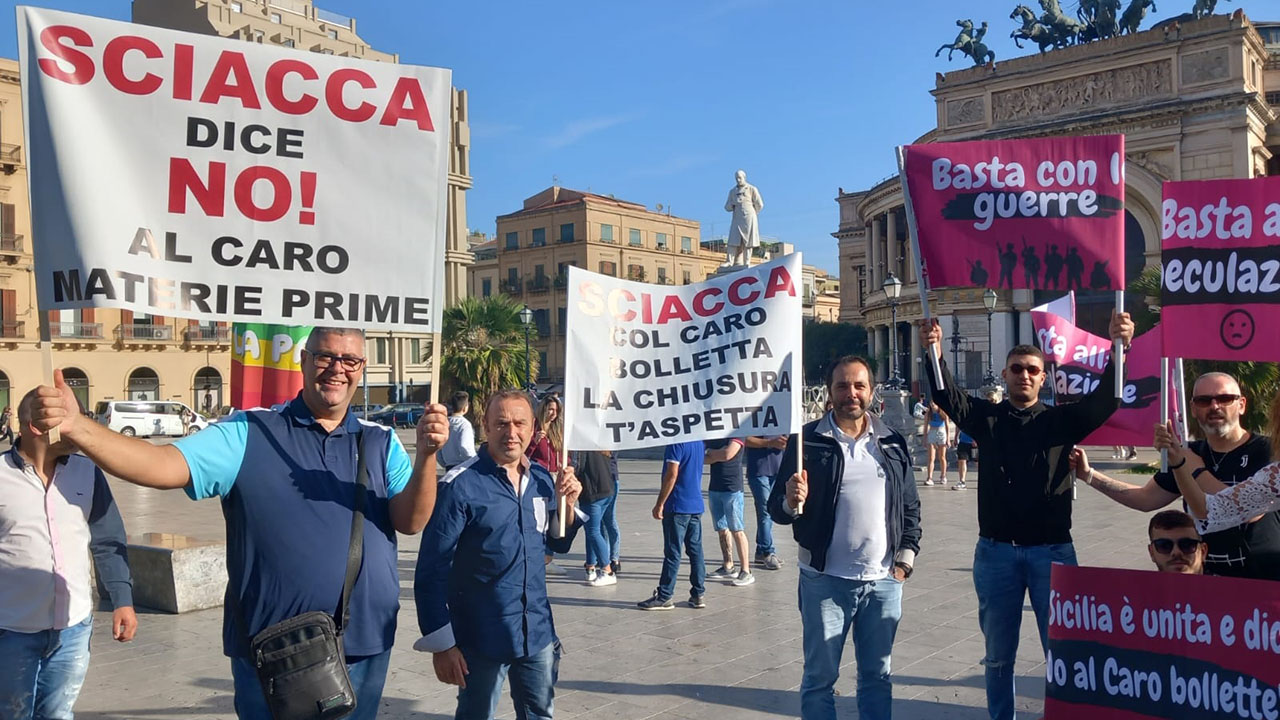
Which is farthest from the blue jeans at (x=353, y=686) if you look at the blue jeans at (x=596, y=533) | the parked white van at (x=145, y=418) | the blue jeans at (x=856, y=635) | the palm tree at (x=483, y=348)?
the parked white van at (x=145, y=418)

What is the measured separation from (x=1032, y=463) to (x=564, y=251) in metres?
72.1

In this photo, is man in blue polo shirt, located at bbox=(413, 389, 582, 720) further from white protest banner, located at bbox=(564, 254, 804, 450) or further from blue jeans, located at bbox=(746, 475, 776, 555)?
blue jeans, located at bbox=(746, 475, 776, 555)

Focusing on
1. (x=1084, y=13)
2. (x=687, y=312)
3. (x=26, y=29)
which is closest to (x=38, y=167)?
(x=26, y=29)

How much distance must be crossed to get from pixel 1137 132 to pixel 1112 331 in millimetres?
49498

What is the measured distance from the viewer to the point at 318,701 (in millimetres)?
3072

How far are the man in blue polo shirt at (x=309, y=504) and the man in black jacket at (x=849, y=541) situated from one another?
1952 millimetres

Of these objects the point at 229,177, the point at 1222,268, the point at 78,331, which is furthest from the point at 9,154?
the point at 1222,268

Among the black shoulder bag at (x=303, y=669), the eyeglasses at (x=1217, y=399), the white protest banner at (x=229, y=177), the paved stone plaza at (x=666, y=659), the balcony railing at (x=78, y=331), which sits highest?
the balcony railing at (x=78, y=331)

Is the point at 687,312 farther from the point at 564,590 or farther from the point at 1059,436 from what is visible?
the point at 564,590

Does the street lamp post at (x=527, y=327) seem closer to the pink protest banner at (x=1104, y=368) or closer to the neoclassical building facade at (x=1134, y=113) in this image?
the neoclassical building facade at (x=1134, y=113)

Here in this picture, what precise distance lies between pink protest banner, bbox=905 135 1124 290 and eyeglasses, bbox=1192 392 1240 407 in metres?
0.94

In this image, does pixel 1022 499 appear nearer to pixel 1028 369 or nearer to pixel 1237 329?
pixel 1028 369

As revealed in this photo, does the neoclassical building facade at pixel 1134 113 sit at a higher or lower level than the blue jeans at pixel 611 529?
higher

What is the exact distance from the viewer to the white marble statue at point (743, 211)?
2508 cm
